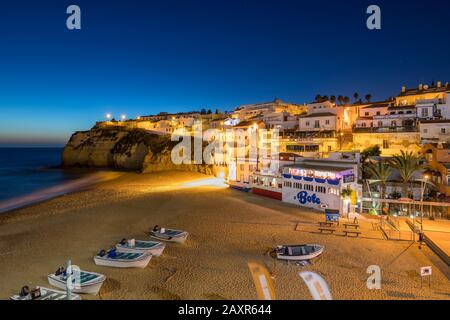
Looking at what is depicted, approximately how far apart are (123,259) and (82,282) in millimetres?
2670

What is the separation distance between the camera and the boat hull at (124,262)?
15.0 m

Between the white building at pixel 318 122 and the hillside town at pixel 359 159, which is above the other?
the white building at pixel 318 122

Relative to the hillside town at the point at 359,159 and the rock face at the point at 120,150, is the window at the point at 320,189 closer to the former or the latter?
the hillside town at the point at 359,159

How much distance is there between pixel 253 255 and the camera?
16.5 m

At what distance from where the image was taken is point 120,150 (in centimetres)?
7244

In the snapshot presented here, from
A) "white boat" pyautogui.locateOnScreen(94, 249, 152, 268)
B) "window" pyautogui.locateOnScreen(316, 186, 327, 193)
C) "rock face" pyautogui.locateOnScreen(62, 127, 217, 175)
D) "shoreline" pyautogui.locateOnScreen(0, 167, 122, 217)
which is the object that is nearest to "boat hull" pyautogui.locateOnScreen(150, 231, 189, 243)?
"white boat" pyautogui.locateOnScreen(94, 249, 152, 268)

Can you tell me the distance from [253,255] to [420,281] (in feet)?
25.4

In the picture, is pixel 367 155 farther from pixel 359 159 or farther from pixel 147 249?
pixel 147 249

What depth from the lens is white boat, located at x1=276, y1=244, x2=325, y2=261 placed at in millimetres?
15430

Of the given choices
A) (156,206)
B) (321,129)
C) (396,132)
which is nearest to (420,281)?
(156,206)

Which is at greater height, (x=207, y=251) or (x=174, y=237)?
(x=174, y=237)

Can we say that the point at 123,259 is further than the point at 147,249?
No

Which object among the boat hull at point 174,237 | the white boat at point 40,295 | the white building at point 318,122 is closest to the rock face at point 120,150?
the white building at point 318,122

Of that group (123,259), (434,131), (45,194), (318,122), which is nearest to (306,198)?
(123,259)
